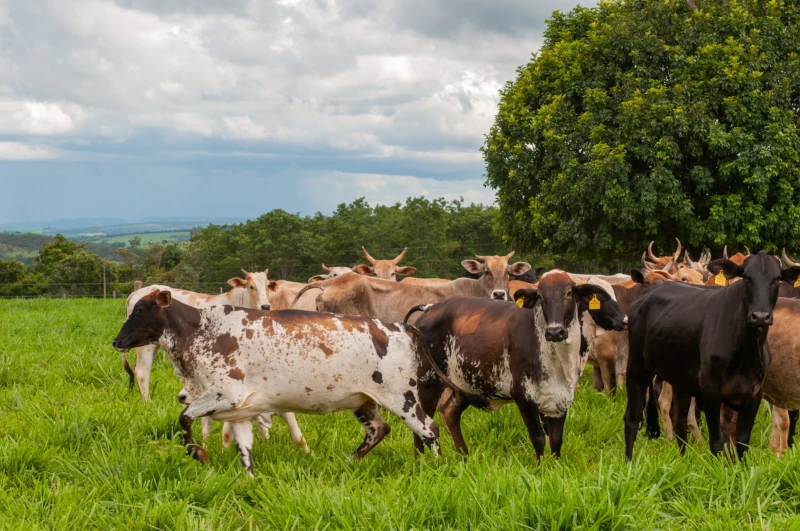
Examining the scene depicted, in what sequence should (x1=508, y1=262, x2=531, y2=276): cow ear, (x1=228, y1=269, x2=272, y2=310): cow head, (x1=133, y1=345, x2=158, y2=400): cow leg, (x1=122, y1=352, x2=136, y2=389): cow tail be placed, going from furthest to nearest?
(x1=508, y1=262, x2=531, y2=276): cow ear < (x1=228, y1=269, x2=272, y2=310): cow head < (x1=122, y1=352, x2=136, y2=389): cow tail < (x1=133, y1=345, x2=158, y2=400): cow leg

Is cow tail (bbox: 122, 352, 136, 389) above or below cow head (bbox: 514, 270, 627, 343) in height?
below

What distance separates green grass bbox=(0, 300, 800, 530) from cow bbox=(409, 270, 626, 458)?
44cm

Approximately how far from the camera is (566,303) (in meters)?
6.29

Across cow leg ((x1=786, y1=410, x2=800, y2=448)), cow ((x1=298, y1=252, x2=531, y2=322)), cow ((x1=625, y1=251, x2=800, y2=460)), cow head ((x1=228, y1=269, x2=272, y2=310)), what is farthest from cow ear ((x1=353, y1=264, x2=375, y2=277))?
cow leg ((x1=786, y1=410, x2=800, y2=448))

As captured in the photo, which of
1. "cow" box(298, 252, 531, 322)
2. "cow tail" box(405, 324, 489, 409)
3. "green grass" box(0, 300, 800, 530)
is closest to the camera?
"green grass" box(0, 300, 800, 530)

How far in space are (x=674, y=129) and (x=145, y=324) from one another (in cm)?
1646

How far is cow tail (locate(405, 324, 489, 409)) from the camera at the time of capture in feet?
21.8

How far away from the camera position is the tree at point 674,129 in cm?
1941

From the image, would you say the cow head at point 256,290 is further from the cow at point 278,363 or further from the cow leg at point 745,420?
the cow leg at point 745,420

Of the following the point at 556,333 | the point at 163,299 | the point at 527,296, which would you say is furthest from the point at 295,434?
the point at 556,333

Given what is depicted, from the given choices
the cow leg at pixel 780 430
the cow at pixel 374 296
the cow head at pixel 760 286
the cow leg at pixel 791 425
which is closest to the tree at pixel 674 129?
the cow at pixel 374 296

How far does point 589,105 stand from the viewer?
21234 millimetres

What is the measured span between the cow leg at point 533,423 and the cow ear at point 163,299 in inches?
119

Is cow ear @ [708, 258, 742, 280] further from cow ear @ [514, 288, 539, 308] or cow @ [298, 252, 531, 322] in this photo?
cow @ [298, 252, 531, 322]
